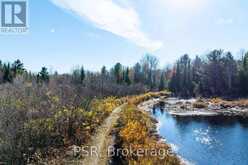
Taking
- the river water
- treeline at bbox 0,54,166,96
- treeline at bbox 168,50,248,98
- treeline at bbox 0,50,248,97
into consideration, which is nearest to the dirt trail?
the river water

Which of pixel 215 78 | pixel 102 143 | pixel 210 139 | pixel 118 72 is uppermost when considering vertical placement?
pixel 118 72

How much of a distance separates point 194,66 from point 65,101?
Answer: 72814mm

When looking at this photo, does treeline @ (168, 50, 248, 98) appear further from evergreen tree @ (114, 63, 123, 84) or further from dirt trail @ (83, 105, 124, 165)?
dirt trail @ (83, 105, 124, 165)

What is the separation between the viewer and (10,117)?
10984 mm

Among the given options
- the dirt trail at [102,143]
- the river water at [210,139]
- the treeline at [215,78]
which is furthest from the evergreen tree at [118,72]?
the dirt trail at [102,143]

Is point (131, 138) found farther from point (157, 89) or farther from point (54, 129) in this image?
point (157, 89)

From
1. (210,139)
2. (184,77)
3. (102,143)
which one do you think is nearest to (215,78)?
(184,77)

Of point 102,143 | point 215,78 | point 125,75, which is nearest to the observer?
point 102,143

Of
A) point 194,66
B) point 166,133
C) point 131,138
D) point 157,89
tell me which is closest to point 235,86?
point 194,66

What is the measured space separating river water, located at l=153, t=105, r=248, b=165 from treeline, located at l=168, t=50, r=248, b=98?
3313 centimetres

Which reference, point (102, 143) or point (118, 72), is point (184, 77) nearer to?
point (118, 72)

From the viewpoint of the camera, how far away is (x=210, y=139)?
21.5 meters

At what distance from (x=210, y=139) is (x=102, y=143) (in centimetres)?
1072

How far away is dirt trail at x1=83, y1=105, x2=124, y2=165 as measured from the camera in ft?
38.4
